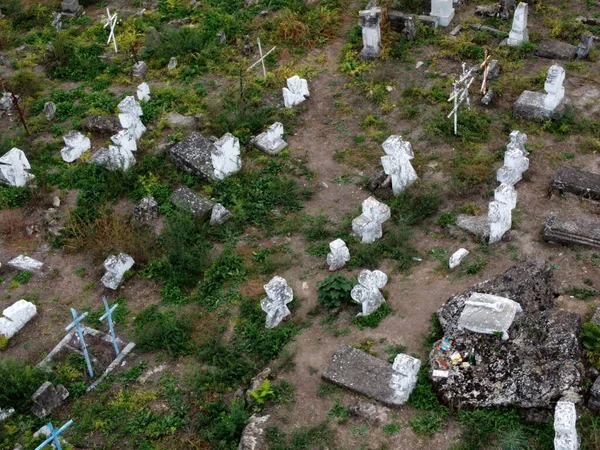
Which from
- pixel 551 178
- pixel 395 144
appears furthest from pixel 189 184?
pixel 551 178

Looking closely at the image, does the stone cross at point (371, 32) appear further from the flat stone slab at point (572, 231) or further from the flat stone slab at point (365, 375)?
the flat stone slab at point (365, 375)

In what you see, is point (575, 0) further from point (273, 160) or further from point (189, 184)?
point (189, 184)

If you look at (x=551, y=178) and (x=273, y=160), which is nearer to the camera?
(x=551, y=178)

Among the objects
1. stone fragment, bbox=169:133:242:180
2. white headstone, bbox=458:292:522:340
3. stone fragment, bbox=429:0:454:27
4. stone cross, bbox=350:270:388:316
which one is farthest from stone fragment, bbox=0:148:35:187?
stone fragment, bbox=429:0:454:27

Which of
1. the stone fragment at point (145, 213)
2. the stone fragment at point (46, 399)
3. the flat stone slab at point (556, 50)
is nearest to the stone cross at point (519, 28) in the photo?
the flat stone slab at point (556, 50)

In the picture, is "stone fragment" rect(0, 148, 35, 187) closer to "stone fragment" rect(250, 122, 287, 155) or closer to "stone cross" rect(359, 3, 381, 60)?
"stone fragment" rect(250, 122, 287, 155)

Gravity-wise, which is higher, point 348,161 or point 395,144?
point 395,144
